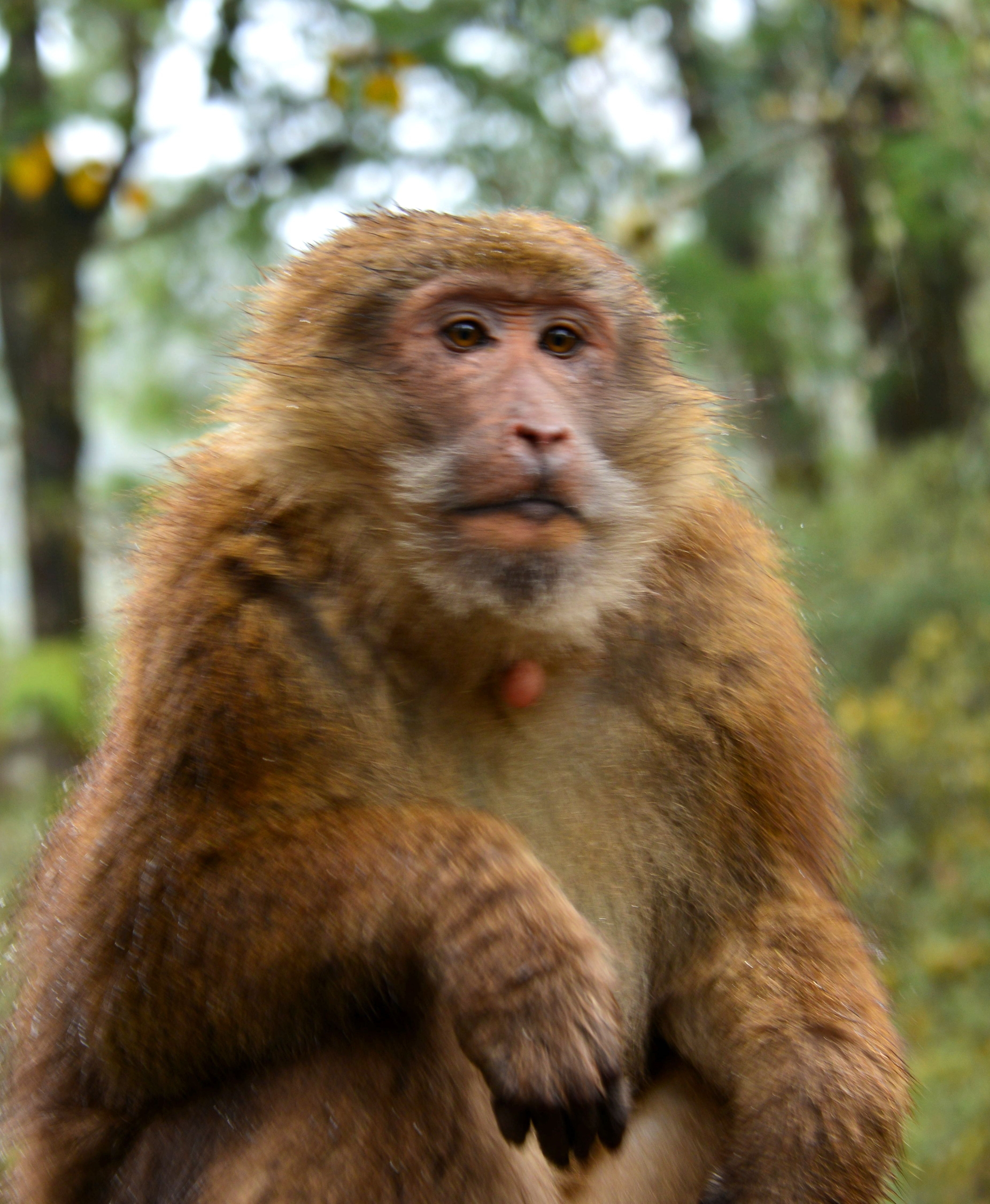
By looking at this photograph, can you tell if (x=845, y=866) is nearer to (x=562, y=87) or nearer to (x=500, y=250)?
(x=500, y=250)

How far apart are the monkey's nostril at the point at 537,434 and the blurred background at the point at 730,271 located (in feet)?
5.98

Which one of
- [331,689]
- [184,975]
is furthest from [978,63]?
[184,975]

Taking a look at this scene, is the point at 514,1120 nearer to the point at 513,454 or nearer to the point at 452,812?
the point at 452,812

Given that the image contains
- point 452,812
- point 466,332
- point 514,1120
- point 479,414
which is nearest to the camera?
point 514,1120

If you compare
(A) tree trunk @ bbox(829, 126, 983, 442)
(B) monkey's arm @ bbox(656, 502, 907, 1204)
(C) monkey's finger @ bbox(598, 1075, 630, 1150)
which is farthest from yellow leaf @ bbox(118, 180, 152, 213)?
(C) monkey's finger @ bbox(598, 1075, 630, 1150)

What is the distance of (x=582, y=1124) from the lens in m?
1.94

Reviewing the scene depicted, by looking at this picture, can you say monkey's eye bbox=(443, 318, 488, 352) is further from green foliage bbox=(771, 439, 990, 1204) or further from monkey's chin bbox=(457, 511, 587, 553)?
green foliage bbox=(771, 439, 990, 1204)

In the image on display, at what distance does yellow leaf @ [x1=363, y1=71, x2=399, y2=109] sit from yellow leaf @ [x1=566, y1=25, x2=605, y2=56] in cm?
70

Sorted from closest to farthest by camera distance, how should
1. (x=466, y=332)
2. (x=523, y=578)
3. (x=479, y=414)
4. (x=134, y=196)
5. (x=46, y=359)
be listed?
(x=523, y=578), (x=479, y=414), (x=466, y=332), (x=134, y=196), (x=46, y=359)

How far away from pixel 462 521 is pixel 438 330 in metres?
0.44

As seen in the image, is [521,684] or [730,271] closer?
[521,684]

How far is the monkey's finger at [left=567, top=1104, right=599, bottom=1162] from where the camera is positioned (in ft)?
6.36

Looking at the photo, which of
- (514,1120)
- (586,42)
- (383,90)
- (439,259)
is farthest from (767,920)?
(383,90)

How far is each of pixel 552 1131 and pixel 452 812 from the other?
494 millimetres
